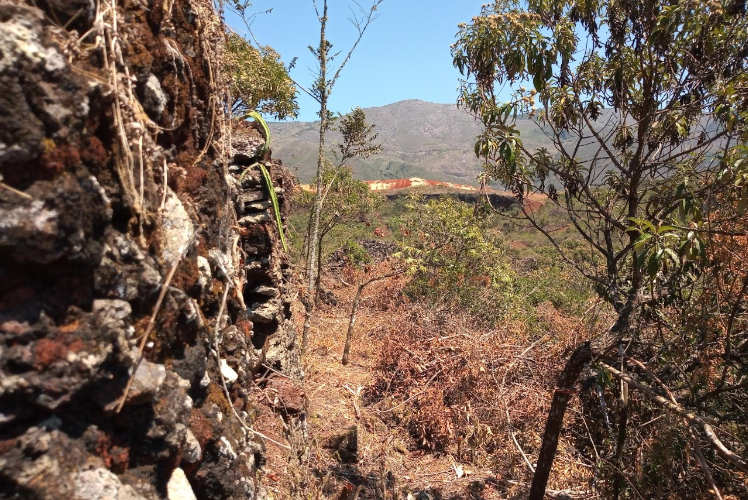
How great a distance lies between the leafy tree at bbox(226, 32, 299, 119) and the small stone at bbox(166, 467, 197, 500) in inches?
308

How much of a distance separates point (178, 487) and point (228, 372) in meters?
0.68

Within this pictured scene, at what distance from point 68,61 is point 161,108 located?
0.55m

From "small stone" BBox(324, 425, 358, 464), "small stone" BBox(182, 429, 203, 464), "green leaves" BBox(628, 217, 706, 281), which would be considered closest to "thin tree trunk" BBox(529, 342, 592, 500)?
"green leaves" BBox(628, 217, 706, 281)

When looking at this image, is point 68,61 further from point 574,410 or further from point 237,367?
point 574,410

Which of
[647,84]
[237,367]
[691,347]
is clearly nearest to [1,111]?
[237,367]

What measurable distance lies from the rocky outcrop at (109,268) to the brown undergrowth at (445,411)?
2.09m

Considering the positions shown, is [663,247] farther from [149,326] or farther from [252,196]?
[252,196]

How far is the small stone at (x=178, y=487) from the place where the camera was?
55.2 inches

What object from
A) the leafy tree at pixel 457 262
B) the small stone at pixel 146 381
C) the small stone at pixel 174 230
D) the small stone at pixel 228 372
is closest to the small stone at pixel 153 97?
the small stone at pixel 174 230

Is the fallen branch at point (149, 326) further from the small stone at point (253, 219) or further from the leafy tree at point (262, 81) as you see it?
the leafy tree at point (262, 81)

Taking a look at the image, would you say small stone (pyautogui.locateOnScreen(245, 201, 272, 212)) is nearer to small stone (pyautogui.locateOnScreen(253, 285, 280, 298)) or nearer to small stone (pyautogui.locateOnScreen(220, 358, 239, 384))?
small stone (pyautogui.locateOnScreen(253, 285, 280, 298))

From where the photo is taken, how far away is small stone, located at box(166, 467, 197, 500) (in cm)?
140

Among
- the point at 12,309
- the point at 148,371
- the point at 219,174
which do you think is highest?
the point at 219,174

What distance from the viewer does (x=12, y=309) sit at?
1012 mm
